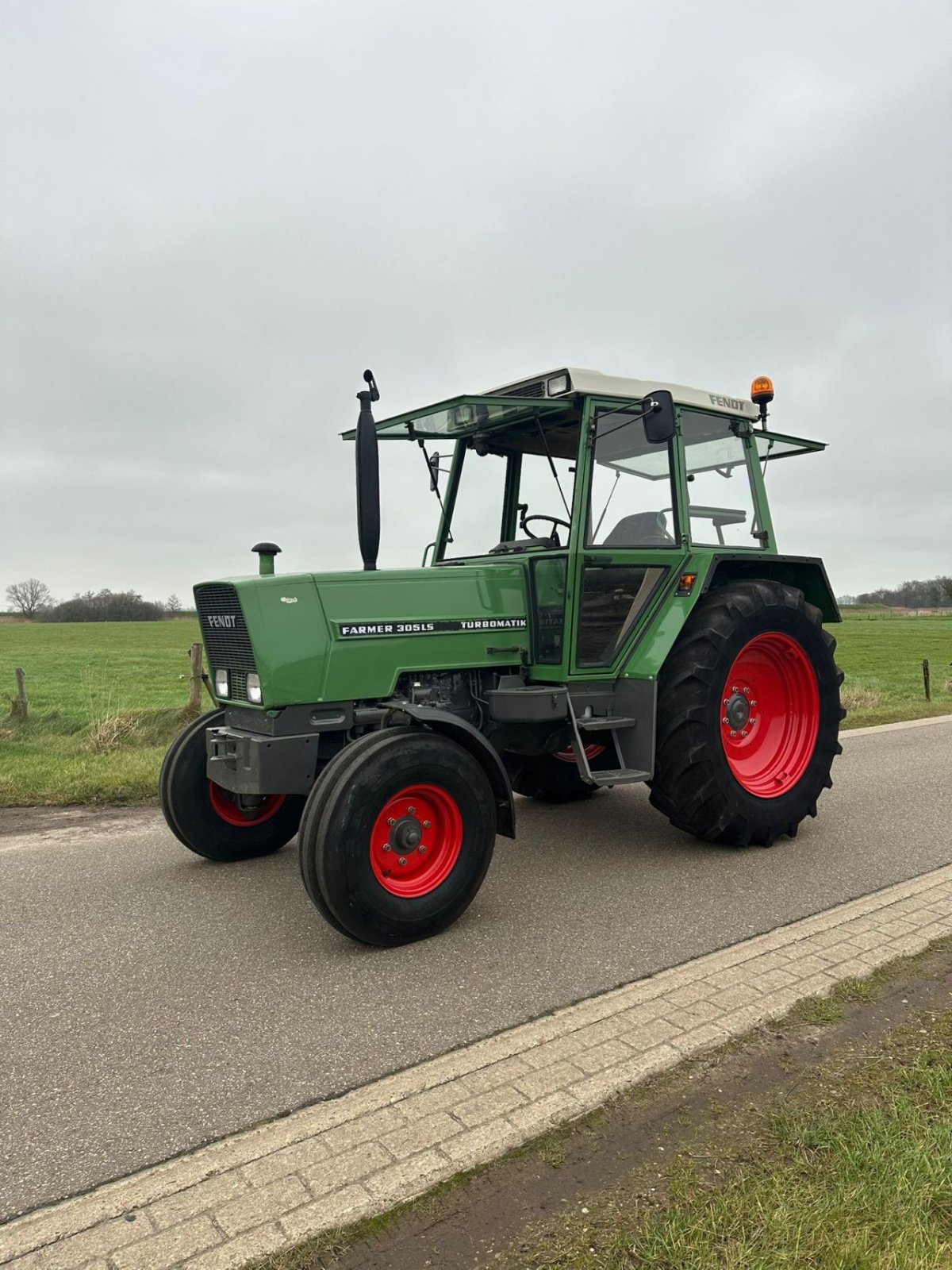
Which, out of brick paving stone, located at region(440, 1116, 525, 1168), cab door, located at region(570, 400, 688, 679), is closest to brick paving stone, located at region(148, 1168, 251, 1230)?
brick paving stone, located at region(440, 1116, 525, 1168)

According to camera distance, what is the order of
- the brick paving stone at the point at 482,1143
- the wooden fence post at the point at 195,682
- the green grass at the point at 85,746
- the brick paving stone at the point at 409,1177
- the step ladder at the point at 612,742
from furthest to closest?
the wooden fence post at the point at 195,682
the green grass at the point at 85,746
the step ladder at the point at 612,742
the brick paving stone at the point at 482,1143
the brick paving stone at the point at 409,1177

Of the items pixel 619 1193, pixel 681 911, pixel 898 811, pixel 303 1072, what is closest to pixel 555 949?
pixel 681 911

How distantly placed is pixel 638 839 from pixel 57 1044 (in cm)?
342

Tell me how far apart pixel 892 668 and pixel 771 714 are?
80.8 feet

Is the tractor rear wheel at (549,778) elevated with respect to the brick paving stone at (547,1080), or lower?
elevated

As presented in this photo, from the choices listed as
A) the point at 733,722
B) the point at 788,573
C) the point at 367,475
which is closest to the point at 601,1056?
the point at 367,475

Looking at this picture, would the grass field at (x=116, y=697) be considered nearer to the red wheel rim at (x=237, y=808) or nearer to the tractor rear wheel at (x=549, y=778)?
the red wheel rim at (x=237, y=808)

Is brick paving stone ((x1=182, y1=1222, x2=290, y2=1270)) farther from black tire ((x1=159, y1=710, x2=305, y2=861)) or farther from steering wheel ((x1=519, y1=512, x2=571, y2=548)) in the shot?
steering wheel ((x1=519, y1=512, x2=571, y2=548))

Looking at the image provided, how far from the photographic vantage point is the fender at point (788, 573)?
17.7ft

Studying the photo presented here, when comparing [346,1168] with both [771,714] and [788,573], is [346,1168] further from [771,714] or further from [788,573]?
[788,573]

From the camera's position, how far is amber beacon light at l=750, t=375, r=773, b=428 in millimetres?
5488

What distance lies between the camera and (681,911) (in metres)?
4.14

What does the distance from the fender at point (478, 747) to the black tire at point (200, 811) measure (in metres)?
1.16

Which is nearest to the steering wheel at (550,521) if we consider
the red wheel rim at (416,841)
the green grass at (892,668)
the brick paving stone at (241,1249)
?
the red wheel rim at (416,841)
